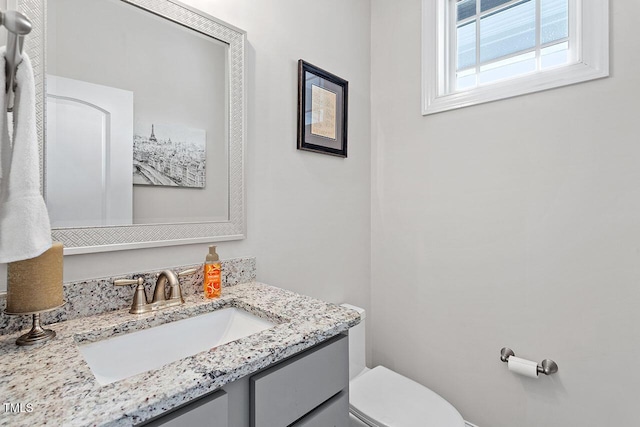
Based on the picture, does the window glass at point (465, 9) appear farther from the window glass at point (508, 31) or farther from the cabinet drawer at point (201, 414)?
the cabinet drawer at point (201, 414)

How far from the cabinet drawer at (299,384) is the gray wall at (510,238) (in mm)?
1022

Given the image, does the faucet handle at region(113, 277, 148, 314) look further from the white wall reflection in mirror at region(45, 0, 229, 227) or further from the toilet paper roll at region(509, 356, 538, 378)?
the toilet paper roll at region(509, 356, 538, 378)

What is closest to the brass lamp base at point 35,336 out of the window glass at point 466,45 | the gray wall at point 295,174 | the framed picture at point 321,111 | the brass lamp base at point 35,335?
the brass lamp base at point 35,335

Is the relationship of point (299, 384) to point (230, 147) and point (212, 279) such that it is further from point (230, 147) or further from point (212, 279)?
point (230, 147)

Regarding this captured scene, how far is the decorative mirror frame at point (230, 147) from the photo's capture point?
833 millimetres

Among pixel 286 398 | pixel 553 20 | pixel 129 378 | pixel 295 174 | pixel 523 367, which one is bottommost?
pixel 523 367

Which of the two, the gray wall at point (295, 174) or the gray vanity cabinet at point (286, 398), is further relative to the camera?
the gray wall at point (295, 174)

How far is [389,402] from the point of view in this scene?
1335mm

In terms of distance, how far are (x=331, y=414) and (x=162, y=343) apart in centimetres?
51

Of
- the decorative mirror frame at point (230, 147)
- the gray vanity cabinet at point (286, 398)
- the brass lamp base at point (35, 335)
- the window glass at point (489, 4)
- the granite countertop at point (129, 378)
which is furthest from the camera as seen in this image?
the window glass at point (489, 4)

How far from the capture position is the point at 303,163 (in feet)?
5.03

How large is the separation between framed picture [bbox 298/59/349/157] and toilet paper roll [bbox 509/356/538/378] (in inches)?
50.6

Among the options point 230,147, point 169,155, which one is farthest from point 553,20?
point 169,155

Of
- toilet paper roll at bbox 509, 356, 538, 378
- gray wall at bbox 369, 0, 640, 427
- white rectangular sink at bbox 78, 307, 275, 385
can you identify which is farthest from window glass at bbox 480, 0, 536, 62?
white rectangular sink at bbox 78, 307, 275, 385
